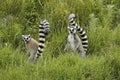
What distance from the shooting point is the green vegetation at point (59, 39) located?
5.48 meters

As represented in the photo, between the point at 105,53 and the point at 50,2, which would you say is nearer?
the point at 105,53

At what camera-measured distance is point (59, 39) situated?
654cm

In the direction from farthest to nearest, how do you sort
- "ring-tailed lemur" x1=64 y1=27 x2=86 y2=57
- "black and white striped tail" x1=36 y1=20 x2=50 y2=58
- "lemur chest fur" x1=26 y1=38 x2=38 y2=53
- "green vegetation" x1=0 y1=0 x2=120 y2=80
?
"ring-tailed lemur" x1=64 y1=27 x2=86 y2=57
"lemur chest fur" x1=26 y1=38 x2=38 y2=53
"black and white striped tail" x1=36 y1=20 x2=50 y2=58
"green vegetation" x1=0 y1=0 x2=120 y2=80

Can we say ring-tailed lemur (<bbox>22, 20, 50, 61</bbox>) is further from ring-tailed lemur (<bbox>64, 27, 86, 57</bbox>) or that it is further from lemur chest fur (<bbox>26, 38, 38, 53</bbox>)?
ring-tailed lemur (<bbox>64, 27, 86, 57</bbox>)

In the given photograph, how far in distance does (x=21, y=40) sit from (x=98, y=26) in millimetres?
1488

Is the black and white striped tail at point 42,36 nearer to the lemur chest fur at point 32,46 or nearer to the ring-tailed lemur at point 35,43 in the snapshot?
the ring-tailed lemur at point 35,43

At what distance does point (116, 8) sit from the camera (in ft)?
24.3

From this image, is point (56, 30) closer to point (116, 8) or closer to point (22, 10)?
point (22, 10)

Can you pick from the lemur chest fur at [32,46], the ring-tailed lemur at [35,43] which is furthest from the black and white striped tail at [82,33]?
the lemur chest fur at [32,46]

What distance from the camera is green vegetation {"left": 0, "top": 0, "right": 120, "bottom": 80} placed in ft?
18.0

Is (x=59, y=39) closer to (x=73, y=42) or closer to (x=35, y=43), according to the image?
(x=73, y=42)

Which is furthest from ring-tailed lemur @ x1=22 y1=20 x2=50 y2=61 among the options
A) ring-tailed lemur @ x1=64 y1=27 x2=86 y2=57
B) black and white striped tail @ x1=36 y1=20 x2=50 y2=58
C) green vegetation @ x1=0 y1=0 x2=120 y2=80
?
ring-tailed lemur @ x1=64 y1=27 x2=86 y2=57

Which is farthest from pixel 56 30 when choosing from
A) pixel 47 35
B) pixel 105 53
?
pixel 105 53

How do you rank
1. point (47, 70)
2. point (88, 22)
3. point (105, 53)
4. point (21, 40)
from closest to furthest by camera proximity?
point (47, 70) < point (105, 53) < point (21, 40) < point (88, 22)
